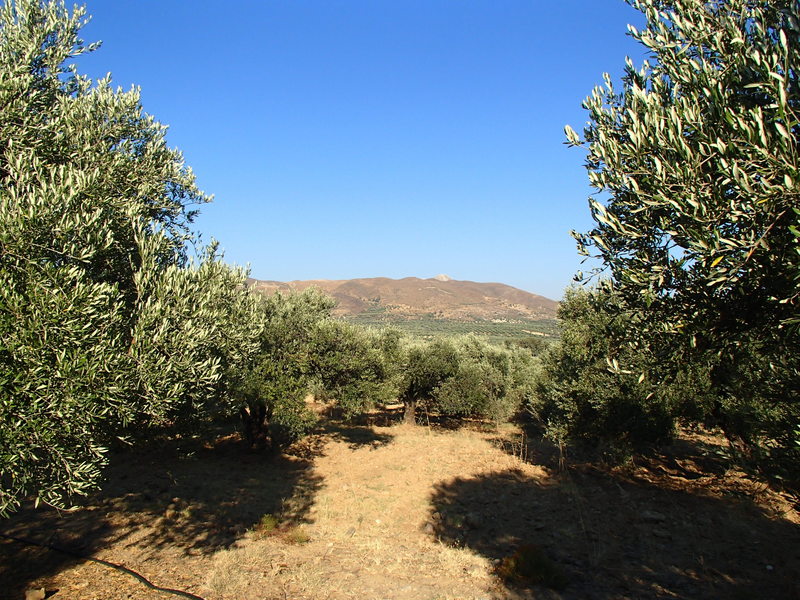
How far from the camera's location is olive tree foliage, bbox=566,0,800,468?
202 inches

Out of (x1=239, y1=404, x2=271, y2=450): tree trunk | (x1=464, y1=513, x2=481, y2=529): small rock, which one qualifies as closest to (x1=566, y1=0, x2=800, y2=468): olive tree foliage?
(x1=464, y1=513, x2=481, y2=529): small rock

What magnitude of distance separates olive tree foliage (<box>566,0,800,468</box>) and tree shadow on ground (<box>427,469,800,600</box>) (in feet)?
21.7

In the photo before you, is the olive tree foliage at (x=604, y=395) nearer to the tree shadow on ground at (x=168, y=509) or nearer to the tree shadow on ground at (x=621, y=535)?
the tree shadow on ground at (x=621, y=535)

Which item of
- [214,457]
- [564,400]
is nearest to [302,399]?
[214,457]

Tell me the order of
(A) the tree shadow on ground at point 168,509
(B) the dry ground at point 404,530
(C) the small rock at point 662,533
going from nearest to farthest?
(B) the dry ground at point 404,530 < (A) the tree shadow on ground at point 168,509 < (C) the small rock at point 662,533

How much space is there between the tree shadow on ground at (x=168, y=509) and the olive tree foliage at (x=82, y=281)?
3.99 m

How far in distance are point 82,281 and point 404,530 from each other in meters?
13.0

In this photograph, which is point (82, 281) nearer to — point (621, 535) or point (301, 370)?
point (301, 370)

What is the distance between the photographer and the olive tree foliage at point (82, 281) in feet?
20.0

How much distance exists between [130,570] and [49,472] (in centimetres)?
562

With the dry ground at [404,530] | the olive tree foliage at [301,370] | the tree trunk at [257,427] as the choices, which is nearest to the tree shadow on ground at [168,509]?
the dry ground at [404,530]

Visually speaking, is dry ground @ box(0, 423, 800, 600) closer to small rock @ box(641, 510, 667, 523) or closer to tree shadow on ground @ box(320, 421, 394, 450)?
small rock @ box(641, 510, 667, 523)

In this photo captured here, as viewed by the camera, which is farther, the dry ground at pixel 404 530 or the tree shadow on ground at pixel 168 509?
the tree shadow on ground at pixel 168 509

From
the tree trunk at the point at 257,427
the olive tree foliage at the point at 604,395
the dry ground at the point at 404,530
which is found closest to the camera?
the dry ground at the point at 404,530
